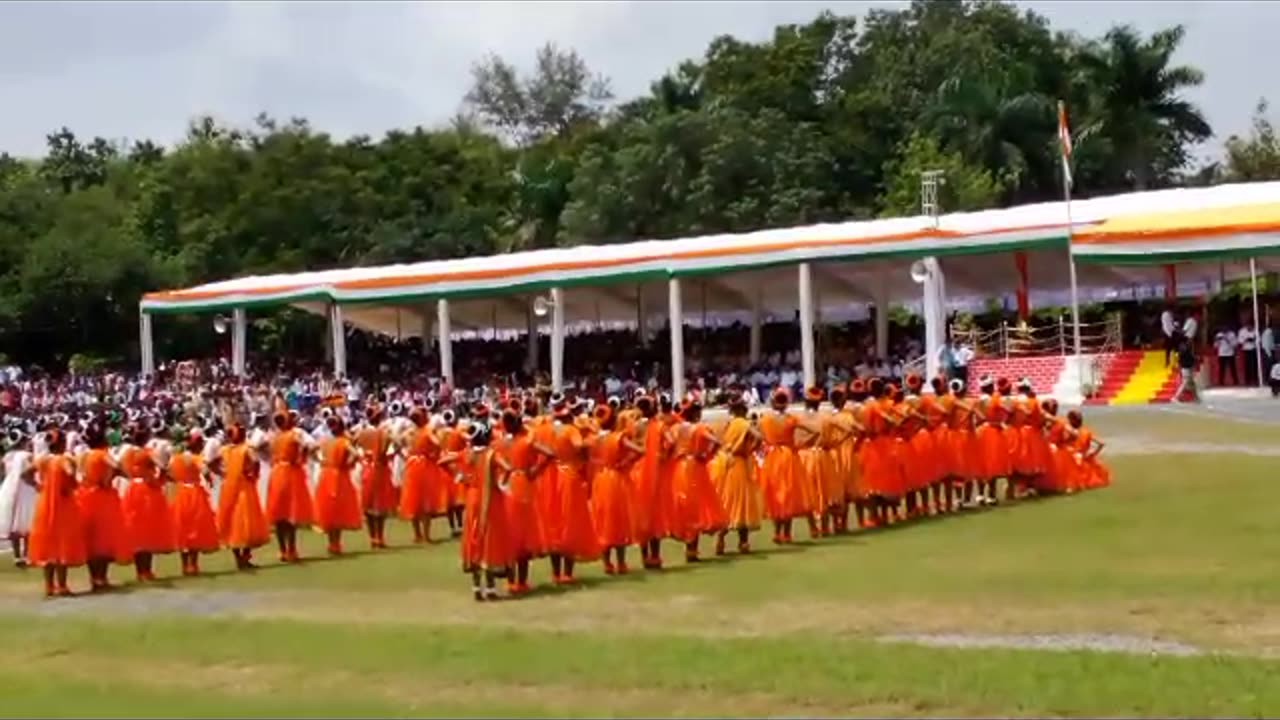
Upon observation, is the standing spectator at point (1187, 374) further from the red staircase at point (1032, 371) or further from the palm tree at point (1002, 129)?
the palm tree at point (1002, 129)

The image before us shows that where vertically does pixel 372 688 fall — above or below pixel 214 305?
below

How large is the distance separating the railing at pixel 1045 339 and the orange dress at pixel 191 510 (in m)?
24.1

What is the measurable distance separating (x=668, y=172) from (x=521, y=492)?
47.5 meters

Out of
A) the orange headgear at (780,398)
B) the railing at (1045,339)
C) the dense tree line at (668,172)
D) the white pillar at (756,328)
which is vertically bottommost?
the orange headgear at (780,398)

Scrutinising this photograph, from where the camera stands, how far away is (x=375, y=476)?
69.6 ft

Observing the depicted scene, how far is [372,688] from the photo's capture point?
36.5 feet

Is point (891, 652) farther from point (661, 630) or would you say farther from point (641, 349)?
point (641, 349)

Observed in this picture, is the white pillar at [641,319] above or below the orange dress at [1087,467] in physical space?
above

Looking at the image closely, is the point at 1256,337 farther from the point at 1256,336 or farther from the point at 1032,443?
the point at 1032,443

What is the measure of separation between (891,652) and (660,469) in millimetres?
6276

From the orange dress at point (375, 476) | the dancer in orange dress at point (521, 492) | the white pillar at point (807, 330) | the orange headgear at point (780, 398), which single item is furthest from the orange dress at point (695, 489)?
the white pillar at point (807, 330)

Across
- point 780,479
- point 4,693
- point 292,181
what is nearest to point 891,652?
point 4,693

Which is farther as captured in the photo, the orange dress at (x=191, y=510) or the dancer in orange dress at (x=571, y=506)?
the orange dress at (x=191, y=510)

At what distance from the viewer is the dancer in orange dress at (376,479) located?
21.2 m
